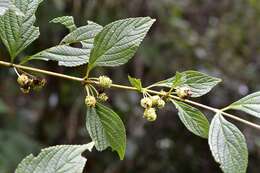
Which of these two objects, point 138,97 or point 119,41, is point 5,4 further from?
point 138,97

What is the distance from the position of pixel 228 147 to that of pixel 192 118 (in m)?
0.07

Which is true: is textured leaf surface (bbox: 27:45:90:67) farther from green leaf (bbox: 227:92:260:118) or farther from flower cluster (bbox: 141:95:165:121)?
green leaf (bbox: 227:92:260:118)

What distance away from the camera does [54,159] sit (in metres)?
0.58

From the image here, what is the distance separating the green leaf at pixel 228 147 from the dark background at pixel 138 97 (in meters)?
1.38

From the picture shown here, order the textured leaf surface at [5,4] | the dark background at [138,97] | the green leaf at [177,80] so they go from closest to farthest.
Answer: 1. the textured leaf surface at [5,4]
2. the green leaf at [177,80]
3. the dark background at [138,97]

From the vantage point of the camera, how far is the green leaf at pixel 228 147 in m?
0.65

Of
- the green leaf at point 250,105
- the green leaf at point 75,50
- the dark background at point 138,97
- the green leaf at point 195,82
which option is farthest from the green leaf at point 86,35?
the dark background at point 138,97

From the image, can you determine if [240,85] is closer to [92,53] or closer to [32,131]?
[32,131]

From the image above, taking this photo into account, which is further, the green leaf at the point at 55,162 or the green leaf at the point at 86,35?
the green leaf at the point at 86,35

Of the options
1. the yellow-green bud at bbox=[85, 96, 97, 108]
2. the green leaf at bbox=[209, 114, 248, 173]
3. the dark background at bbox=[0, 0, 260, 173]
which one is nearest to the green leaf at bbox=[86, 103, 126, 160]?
the yellow-green bud at bbox=[85, 96, 97, 108]

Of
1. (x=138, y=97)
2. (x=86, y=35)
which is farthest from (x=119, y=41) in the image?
(x=138, y=97)

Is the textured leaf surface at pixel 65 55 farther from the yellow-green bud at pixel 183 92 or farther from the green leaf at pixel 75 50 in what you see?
the yellow-green bud at pixel 183 92

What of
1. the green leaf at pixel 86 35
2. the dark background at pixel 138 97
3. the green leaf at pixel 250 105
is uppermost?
the green leaf at pixel 86 35

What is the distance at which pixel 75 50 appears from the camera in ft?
2.27
